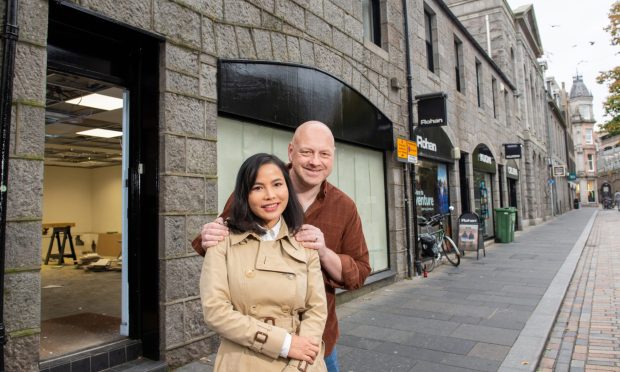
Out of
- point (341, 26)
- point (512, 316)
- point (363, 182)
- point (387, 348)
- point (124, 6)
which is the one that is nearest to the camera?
point (124, 6)

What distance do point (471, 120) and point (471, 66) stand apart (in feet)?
6.63

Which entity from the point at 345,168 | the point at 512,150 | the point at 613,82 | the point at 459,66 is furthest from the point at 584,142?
the point at 345,168

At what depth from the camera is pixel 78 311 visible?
17.4 feet

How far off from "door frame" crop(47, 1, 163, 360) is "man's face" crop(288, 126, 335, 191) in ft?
7.90

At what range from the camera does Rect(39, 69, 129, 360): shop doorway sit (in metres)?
4.10

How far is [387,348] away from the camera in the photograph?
14.2 feet

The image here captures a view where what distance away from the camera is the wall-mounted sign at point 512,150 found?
55.0ft

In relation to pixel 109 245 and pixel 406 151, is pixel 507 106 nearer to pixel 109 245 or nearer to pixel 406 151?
pixel 406 151

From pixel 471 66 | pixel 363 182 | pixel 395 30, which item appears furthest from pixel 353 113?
pixel 471 66

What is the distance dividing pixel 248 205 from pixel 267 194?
0.10 m

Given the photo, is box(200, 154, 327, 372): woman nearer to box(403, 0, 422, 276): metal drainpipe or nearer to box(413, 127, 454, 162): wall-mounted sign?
box(403, 0, 422, 276): metal drainpipe

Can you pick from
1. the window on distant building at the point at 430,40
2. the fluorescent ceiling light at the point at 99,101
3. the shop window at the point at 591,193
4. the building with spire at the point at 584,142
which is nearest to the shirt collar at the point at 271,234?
the fluorescent ceiling light at the point at 99,101

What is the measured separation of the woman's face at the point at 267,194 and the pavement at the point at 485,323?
8.68 ft

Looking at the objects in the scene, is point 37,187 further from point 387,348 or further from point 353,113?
point 353,113
